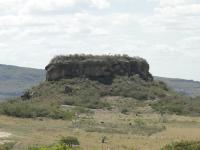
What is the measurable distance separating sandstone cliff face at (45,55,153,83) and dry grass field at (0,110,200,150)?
27404 millimetres

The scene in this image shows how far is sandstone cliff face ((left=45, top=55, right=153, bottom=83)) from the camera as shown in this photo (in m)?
83.7

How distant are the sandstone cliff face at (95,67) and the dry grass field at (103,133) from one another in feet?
89.9

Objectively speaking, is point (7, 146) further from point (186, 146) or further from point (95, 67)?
point (95, 67)

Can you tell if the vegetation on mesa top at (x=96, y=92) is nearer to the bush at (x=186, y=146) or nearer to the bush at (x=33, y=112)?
the bush at (x=33, y=112)

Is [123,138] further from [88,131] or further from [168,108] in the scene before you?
[168,108]

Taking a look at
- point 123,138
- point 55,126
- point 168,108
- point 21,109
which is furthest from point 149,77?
point 123,138

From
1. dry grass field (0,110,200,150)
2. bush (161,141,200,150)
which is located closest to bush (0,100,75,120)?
dry grass field (0,110,200,150)

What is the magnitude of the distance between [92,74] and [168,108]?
69.9ft

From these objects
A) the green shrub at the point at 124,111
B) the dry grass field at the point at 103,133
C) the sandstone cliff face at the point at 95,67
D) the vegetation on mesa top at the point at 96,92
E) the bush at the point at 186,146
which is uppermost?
the sandstone cliff face at the point at 95,67

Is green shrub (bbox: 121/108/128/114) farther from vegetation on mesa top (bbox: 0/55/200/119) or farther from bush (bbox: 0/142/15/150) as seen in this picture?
bush (bbox: 0/142/15/150)

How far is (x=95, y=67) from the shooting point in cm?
8388

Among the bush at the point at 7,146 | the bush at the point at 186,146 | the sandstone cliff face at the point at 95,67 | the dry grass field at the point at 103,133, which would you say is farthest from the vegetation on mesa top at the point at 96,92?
the bush at the point at 186,146

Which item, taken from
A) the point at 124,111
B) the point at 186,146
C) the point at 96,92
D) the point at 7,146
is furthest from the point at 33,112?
the point at 186,146

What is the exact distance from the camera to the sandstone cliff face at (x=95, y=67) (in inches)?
3295
